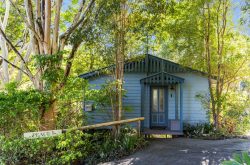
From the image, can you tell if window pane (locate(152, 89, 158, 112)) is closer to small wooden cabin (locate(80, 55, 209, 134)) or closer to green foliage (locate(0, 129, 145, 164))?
small wooden cabin (locate(80, 55, 209, 134))

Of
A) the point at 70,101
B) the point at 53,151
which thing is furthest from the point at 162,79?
the point at 53,151

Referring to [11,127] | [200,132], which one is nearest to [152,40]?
[200,132]

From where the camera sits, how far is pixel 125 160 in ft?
22.1

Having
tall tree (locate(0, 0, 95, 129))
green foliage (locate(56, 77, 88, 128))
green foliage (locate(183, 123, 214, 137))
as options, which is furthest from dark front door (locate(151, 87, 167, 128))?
tall tree (locate(0, 0, 95, 129))

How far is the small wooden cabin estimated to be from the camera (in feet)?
36.0

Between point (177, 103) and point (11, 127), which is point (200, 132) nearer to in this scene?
point (177, 103)

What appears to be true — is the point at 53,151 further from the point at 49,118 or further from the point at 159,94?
the point at 159,94

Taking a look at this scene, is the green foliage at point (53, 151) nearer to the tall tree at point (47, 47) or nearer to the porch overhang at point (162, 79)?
the tall tree at point (47, 47)

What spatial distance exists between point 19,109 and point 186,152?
4930 millimetres

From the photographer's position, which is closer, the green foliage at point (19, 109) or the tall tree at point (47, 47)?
the green foliage at point (19, 109)

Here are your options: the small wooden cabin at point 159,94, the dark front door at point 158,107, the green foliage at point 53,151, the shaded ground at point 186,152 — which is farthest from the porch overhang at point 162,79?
the green foliage at point 53,151

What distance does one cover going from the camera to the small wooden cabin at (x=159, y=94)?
1096 centimetres

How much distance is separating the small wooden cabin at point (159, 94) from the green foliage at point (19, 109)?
5.04 m

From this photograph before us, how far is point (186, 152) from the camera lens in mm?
7273
